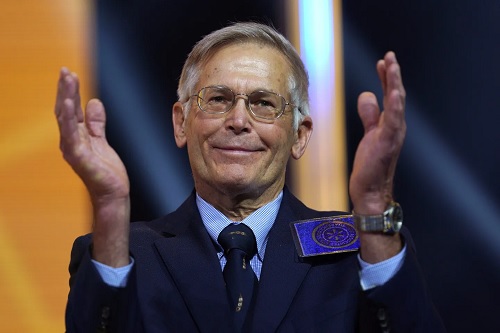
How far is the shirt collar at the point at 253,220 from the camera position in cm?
238

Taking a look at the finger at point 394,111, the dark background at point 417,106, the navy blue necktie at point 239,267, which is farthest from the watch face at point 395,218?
the dark background at point 417,106

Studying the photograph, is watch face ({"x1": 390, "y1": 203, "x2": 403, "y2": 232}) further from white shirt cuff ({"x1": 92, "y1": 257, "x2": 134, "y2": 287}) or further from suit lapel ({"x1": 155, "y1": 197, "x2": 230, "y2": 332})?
white shirt cuff ({"x1": 92, "y1": 257, "x2": 134, "y2": 287})

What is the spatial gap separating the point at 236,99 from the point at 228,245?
398 mm

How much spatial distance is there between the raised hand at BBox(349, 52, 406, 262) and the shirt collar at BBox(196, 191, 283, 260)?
460 mm

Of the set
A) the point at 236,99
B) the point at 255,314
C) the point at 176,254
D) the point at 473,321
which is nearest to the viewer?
the point at 255,314

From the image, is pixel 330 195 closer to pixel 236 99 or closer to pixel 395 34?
pixel 395 34

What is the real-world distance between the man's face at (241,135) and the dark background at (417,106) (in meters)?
0.57

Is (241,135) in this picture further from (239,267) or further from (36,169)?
(36,169)

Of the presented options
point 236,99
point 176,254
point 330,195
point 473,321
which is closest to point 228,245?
point 176,254

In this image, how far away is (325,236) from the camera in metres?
2.29

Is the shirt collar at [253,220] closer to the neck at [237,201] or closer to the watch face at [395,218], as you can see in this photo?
the neck at [237,201]

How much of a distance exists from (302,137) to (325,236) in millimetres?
462

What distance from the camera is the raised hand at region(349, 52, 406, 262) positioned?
6.05 ft

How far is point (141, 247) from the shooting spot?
2.30 metres
